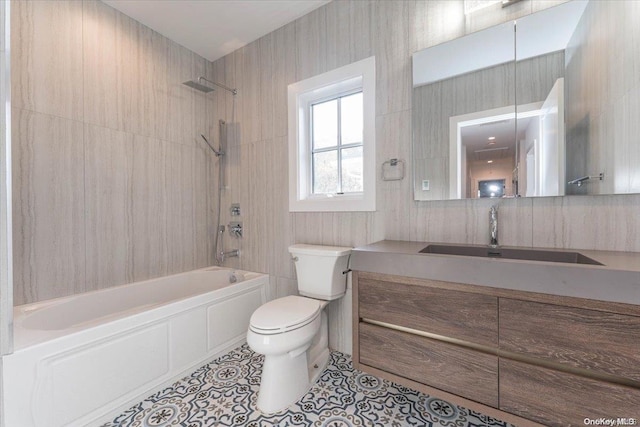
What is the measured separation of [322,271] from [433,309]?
842mm

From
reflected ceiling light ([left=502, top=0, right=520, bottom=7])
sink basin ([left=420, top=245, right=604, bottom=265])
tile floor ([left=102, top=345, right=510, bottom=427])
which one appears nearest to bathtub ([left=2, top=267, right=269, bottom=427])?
tile floor ([left=102, top=345, right=510, bottom=427])

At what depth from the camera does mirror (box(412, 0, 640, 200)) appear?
123cm

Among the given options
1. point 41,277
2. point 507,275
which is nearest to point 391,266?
point 507,275

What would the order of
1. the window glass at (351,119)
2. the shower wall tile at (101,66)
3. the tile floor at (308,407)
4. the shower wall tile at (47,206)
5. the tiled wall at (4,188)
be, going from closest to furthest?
the tiled wall at (4,188) → the tile floor at (308,407) → the shower wall tile at (47,206) → the shower wall tile at (101,66) → the window glass at (351,119)

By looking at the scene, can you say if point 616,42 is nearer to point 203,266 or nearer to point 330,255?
point 330,255

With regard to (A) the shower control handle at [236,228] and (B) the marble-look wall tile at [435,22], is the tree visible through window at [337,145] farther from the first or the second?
(A) the shower control handle at [236,228]

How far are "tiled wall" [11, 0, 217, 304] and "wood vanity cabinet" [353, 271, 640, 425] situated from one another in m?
1.96

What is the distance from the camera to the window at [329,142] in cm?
203

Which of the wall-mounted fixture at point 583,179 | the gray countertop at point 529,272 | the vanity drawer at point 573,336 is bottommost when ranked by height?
the vanity drawer at point 573,336

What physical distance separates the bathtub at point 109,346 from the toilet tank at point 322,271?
630 mm

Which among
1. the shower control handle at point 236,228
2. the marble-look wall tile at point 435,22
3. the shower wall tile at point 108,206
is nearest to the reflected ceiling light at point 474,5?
the marble-look wall tile at point 435,22

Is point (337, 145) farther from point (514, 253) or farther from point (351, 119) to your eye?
point (514, 253)

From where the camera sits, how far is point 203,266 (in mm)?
2812

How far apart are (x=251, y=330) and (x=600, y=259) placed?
5.32 feet
